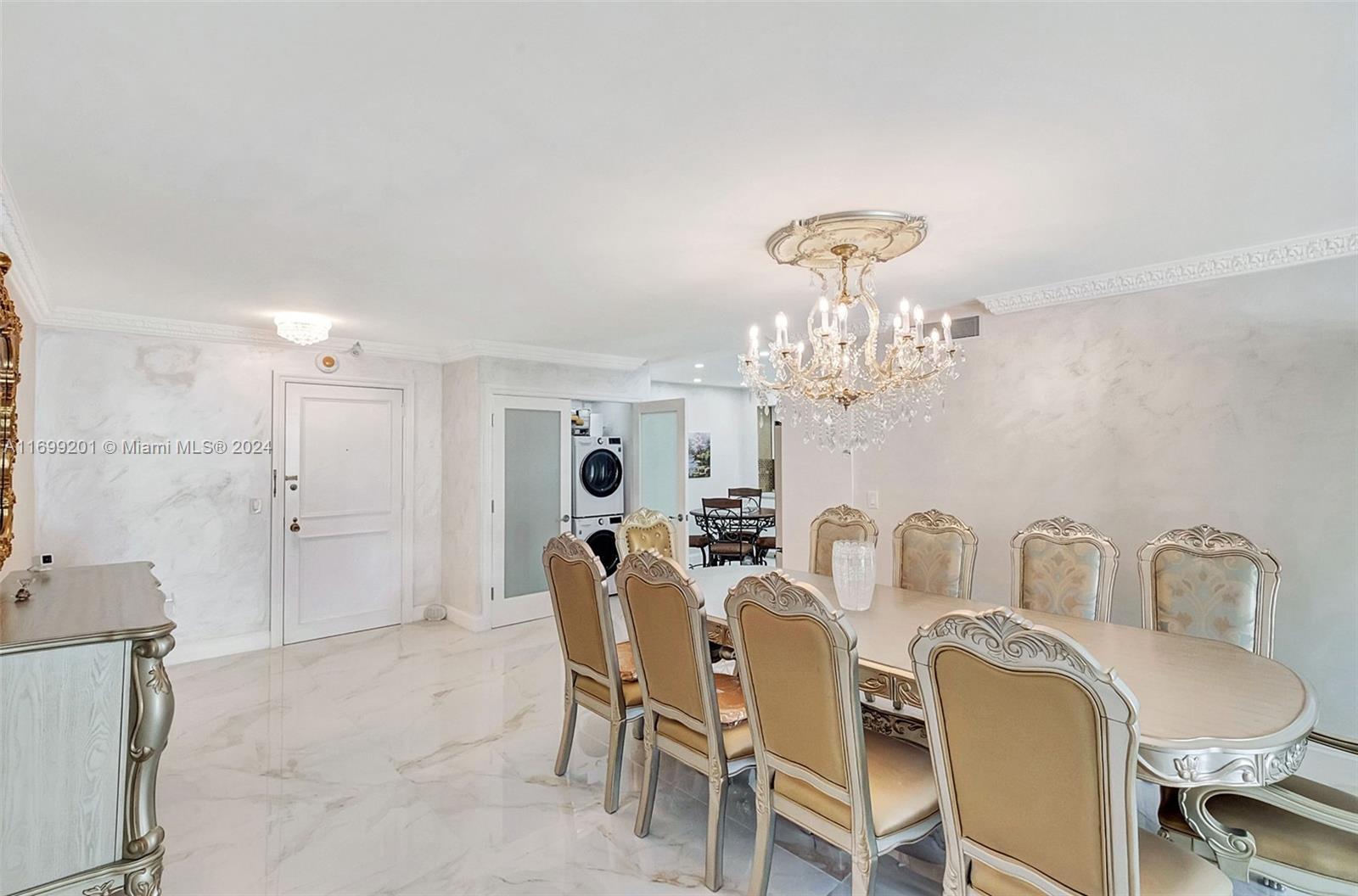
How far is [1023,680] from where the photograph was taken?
1331mm

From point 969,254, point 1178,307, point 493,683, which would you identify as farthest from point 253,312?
point 1178,307

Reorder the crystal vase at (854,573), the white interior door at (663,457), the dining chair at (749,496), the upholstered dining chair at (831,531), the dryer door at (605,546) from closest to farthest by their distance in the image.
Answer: the crystal vase at (854,573)
the upholstered dining chair at (831,531)
the white interior door at (663,457)
the dryer door at (605,546)
the dining chair at (749,496)

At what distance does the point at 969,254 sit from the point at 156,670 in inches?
134

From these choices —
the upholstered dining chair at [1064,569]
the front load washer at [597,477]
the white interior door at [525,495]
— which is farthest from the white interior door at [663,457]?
the upholstered dining chair at [1064,569]

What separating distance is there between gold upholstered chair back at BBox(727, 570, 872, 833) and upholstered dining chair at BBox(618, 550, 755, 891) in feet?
0.57

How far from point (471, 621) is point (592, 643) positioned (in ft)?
9.57

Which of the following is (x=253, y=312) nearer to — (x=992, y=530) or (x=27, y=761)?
(x=27, y=761)

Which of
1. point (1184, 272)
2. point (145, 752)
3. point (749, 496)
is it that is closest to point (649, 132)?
point (145, 752)

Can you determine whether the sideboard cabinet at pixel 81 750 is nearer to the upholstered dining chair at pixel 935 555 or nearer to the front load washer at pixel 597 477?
the upholstered dining chair at pixel 935 555

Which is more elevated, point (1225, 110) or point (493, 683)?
point (1225, 110)

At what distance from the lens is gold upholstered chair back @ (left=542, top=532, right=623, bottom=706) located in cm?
251

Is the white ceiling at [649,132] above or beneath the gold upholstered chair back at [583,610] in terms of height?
above

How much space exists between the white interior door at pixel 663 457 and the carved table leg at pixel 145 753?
4062 millimetres

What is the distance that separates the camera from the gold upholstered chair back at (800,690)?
166 centimetres
